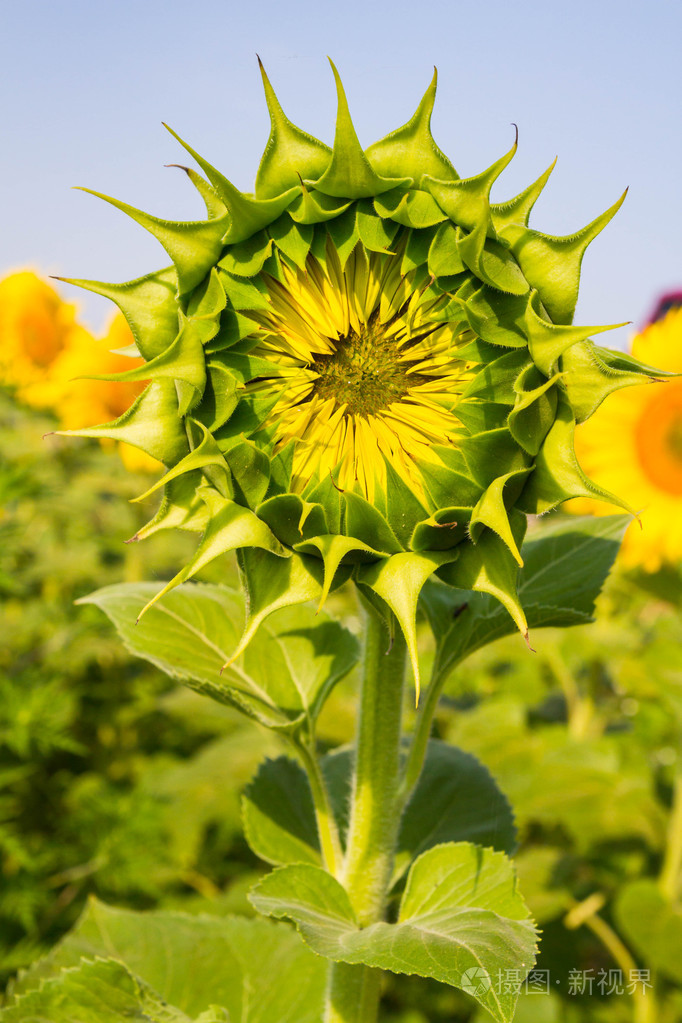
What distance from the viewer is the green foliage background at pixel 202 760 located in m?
2.71

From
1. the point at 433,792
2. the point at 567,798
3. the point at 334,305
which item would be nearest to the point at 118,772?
the point at 567,798

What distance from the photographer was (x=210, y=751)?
3.40 meters

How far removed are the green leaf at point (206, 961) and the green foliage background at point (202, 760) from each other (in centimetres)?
100

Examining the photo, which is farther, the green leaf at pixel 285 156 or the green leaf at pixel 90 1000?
the green leaf at pixel 90 1000

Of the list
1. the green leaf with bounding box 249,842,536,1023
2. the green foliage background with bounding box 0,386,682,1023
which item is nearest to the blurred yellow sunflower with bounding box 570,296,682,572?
the green foliage background with bounding box 0,386,682,1023

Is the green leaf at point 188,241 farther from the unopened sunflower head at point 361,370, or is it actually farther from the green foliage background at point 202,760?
the green foliage background at point 202,760

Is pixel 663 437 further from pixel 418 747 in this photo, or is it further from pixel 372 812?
pixel 372 812

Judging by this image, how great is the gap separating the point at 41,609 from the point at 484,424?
2736 millimetres

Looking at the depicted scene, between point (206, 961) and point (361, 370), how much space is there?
3.33 ft

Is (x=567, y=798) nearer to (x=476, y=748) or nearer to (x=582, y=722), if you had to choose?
(x=476, y=748)

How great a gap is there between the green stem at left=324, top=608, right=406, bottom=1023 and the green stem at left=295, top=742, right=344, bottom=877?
0.16 ft

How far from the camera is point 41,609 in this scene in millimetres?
3348

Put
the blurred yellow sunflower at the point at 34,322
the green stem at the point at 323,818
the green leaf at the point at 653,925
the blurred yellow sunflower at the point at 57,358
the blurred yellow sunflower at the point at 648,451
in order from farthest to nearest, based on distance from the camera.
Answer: the blurred yellow sunflower at the point at 34,322, the blurred yellow sunflower at the point at 57,358, the blurred yellow sunflower at the point at 648,451, the green leaf at the point at 653,925, the green stem at the point at 323,818

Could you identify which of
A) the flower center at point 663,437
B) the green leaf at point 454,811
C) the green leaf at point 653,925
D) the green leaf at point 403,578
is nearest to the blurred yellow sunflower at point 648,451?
the flower center at point 663,437
